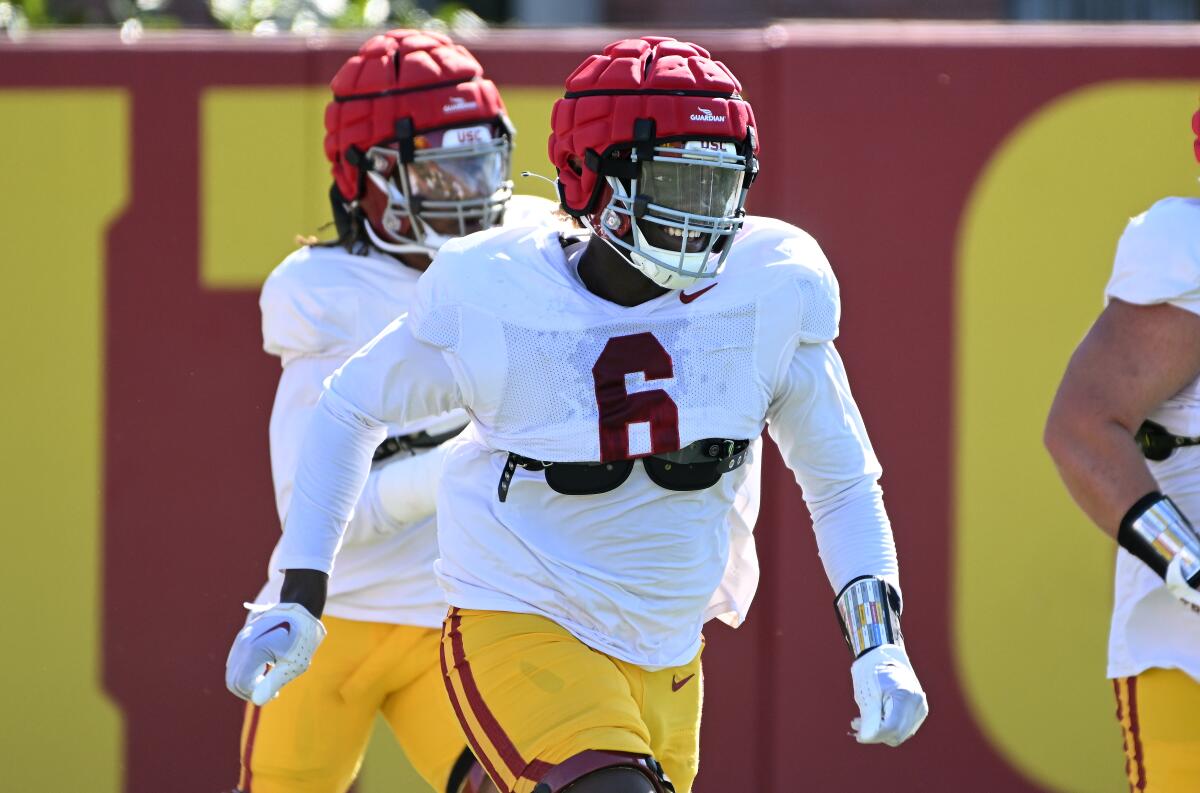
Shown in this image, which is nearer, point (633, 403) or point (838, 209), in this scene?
point (633, 403)

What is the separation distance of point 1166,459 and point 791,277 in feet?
2.63

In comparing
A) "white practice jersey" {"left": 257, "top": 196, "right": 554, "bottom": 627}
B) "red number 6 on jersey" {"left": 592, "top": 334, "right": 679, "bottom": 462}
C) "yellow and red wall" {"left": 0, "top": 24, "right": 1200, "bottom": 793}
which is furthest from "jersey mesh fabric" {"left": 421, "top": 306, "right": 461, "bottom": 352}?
"yellow and red wall" {"left": 0, "top": 24, "right": 1200, "bottom": 793}

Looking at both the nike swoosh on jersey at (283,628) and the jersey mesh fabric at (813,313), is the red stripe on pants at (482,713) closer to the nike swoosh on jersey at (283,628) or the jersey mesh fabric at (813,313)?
the nike swoosh on jersey at (283,628)

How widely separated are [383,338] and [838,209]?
2.16 metres

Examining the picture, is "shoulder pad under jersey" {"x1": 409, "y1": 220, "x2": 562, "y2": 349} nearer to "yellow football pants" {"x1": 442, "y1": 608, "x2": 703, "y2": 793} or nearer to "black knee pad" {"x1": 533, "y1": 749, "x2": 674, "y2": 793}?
"yellow football pants" {"x1": 442, "y1": 608, "x2": 703, "y2": 793}

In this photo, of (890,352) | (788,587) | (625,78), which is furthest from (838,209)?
(625,78)

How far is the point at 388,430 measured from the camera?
390 cm

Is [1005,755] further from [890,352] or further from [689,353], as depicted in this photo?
[689,353]

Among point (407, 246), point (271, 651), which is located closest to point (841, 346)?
point (407, 246)

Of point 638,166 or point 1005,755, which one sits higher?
point 638,166

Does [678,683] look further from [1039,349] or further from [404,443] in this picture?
[1039,349]

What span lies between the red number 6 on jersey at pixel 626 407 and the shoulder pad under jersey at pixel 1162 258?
85 cm

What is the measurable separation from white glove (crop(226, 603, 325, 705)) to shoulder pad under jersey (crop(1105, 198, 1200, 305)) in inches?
60.8

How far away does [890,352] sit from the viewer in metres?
5.15
